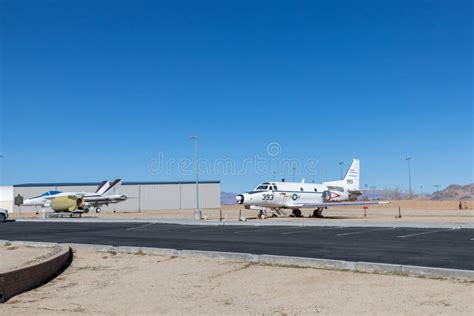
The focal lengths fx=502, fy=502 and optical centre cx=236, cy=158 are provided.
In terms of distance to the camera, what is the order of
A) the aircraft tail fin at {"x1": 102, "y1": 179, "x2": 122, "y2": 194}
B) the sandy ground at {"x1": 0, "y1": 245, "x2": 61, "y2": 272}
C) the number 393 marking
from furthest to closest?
the aircraft tail fin at {"x1": 102, "y1": 179, "x2": 122, "y2": 194} → the number 393 marking → the sandy ground at {"x1": 0, "y1": 245, "x2": 61, "y2": 272}

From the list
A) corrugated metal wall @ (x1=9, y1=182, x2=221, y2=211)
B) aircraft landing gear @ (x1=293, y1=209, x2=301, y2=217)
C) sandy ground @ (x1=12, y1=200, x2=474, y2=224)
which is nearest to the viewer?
sandy ground @ (x1=12, y1=200, x2=474, y2=224)

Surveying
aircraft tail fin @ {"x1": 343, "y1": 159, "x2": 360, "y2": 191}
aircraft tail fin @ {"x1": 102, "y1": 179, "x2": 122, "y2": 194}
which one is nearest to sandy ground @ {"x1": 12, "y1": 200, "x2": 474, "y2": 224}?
aircraft tail fin @ {"x1": 343, "y1": 159, "x2": 360, "y2": 191}

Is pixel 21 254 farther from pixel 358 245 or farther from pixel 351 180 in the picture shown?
pixel 351 180

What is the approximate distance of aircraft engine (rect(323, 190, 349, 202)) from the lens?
1729 inches

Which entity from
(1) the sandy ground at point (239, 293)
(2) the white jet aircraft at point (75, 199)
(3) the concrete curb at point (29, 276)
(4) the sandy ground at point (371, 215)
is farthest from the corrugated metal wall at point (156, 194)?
(1) the sandy ground at point (239, 293)

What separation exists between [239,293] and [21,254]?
30.7 ft

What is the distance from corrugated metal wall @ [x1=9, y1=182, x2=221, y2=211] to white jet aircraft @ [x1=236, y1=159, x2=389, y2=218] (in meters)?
39.2

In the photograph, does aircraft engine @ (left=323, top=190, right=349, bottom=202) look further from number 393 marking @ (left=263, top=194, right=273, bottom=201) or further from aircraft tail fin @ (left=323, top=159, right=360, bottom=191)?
number 393 marking @ (left=263, top=194, right=273, bottom=201)

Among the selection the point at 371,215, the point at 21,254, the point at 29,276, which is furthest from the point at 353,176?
the point at 29,276

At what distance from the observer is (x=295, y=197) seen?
41.8 m

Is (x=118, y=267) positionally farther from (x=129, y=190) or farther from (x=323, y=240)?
(x=129, y=190)

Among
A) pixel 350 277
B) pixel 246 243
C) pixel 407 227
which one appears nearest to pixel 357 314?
pixel 350 277

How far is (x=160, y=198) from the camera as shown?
270 ft

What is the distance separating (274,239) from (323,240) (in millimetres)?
2071
